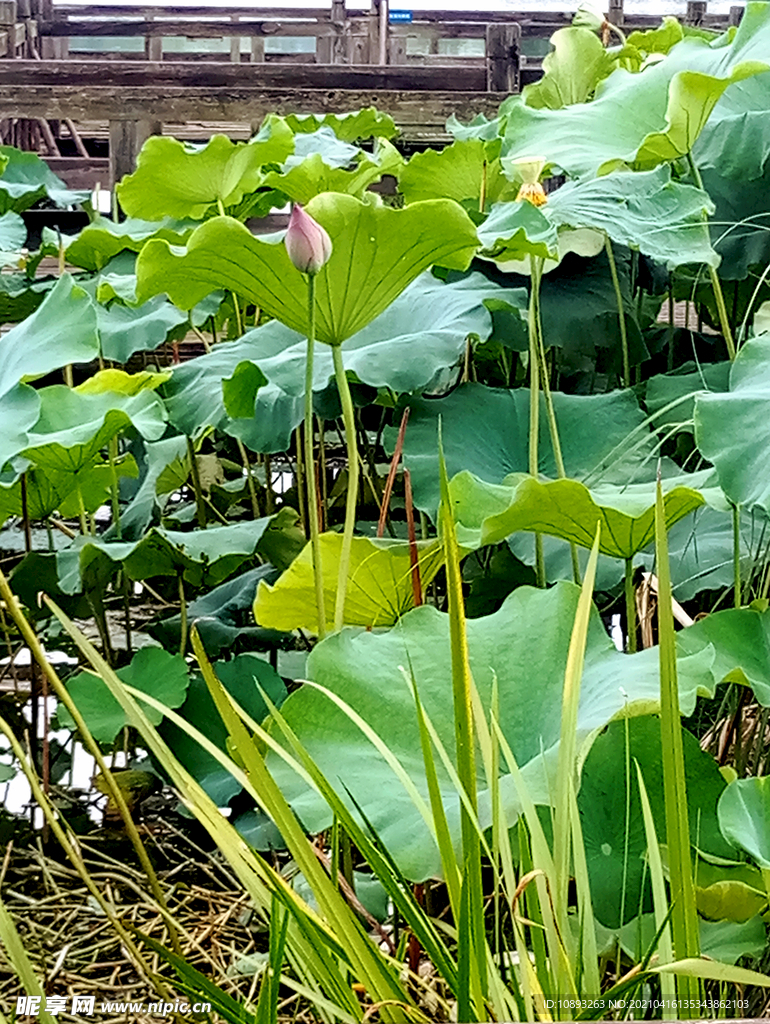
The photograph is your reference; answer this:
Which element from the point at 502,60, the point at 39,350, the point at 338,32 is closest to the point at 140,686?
the point at 39,350

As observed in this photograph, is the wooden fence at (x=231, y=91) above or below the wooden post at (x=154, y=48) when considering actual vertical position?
below

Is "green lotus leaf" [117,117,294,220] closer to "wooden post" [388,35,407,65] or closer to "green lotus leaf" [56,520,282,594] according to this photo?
"green lotus leaf" [56,520,282,594]

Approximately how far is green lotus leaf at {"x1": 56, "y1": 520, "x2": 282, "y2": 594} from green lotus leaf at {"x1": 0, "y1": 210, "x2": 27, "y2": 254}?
79 cm

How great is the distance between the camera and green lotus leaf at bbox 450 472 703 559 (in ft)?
2.42

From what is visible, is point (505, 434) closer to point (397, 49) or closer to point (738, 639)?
point (738, 639)

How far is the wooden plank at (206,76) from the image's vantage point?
2166 millimetres

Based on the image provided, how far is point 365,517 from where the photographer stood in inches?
69.2

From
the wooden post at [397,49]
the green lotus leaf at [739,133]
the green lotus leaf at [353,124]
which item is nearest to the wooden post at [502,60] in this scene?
the green lotus leaf at [353,124]

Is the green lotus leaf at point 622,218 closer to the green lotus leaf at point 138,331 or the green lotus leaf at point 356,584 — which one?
the green lotus leaf at point 356,584

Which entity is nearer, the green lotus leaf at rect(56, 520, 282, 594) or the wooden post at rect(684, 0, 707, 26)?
the green lotus leaf at rect(56, 520, 282, 594)

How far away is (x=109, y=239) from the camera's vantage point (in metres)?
1.67

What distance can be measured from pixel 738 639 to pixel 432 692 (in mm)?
228

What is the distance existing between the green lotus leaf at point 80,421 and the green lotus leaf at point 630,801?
59 cm

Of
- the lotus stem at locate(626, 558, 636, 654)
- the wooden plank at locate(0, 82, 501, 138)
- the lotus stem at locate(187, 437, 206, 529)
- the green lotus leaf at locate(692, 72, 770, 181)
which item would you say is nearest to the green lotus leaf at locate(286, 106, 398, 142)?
the wooden plank at locate(0, 82, 501, 138)
